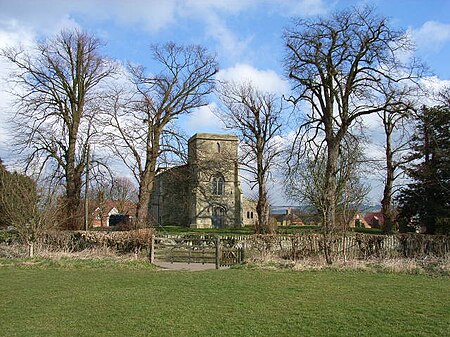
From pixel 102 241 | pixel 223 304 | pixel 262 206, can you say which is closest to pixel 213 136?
pixel 262 206

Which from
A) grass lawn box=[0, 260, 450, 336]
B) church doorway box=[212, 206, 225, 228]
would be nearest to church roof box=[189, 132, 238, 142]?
church doorway box=[212, 206, 225, 228]

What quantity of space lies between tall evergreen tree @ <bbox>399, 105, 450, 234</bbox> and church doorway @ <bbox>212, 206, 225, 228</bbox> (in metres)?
23.4

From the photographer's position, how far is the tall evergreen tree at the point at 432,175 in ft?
85.4

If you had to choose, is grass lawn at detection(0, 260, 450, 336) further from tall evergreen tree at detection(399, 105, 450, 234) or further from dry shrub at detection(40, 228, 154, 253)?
tall evergreen tree at detection(399, 105, 450, 234)

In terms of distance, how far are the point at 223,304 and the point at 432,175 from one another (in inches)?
841

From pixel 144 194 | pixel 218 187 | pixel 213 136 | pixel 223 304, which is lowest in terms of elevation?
pixel 223 304

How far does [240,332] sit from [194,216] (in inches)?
1640

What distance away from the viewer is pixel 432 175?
26.5 metres

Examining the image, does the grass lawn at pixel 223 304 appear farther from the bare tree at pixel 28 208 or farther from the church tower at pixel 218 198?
the church tower at pixel 218 198

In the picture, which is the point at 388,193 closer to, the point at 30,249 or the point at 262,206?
the point at 262,206

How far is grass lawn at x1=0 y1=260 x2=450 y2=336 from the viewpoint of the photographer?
7223 mm

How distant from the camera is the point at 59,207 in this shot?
20.5 meters

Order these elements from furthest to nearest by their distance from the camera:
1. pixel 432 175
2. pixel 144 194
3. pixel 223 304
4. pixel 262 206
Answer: pixel 262 206 → pixel 144 194 → pixel 432 175 → pixel 223 304

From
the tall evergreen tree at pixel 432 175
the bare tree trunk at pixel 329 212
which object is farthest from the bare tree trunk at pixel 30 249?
the tall evergreen tree at pixel 432 175
